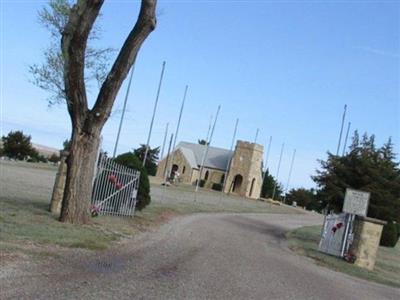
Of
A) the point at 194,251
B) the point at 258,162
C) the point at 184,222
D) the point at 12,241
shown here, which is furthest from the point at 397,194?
the point at 258,162

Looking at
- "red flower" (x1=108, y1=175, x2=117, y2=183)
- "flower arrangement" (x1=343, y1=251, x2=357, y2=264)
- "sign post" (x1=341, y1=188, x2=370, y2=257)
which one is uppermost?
"sign post" (x1=341, y1=188, x2=370, y2=257)

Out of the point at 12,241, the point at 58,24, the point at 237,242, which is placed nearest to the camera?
the point at 12,241

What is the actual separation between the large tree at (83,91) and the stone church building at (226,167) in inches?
2575

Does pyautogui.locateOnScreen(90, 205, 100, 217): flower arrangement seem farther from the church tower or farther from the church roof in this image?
the church roof

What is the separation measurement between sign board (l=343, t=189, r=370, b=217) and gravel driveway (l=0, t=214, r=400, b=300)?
3414 mm

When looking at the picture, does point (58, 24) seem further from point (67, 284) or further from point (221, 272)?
point (67, 284)

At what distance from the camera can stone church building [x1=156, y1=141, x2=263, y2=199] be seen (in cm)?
8219

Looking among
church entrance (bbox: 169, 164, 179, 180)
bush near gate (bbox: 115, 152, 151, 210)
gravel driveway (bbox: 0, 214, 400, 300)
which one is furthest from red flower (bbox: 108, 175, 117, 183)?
church entrance (bbox: 169, 164, 179, 180)

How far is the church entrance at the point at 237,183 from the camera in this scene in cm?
8311

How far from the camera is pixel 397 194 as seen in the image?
87.4 feet

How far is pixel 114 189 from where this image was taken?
18.2m

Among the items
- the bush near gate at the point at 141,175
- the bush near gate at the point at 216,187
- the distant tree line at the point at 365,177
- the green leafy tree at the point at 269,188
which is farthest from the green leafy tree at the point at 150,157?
the bush near gate at the point at 141,175

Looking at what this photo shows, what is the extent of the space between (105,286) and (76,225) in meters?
6.35

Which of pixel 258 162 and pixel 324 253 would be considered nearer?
pixel 324 253
